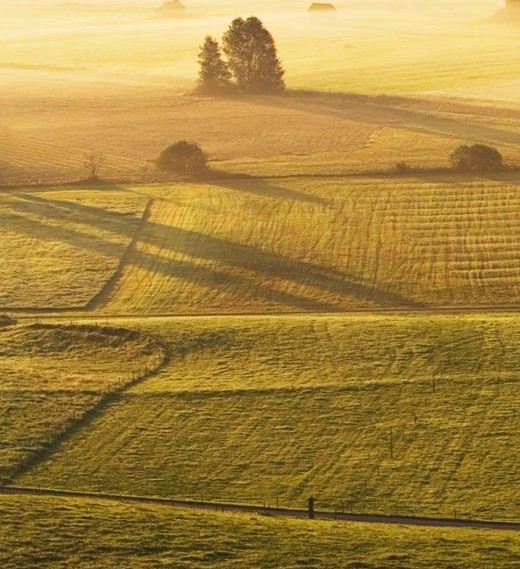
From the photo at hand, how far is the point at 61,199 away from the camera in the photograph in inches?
3305

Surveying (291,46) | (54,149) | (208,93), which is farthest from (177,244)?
(291,46)

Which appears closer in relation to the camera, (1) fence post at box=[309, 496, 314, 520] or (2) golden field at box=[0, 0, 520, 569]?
(2) golden field at box=[0, 0, 520, 569]

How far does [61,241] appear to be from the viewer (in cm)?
7444

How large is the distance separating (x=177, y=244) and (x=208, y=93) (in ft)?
204

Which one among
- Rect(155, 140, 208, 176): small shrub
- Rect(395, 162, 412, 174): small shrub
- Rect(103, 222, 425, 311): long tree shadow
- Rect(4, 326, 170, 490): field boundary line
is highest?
Rect(155, 140, 208, 176): small shrub

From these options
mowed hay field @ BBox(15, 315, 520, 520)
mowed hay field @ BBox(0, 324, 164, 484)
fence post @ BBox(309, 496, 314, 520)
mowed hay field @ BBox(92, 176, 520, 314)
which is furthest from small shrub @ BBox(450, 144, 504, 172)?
fence post @ BBox(309, 496, 314, 520)

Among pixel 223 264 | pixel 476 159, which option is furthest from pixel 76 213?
pixel 476 159

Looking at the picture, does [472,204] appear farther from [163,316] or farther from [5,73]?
[5,73]

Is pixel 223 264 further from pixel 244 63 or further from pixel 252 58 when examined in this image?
pixel 244 63

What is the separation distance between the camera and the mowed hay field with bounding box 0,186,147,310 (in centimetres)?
6569

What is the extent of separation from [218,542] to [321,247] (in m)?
35.7

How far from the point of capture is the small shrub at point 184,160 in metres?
92.0

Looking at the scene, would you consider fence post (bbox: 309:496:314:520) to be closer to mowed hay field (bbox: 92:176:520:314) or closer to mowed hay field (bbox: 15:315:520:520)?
mowed hay field (bbox: 15:315:520:520)

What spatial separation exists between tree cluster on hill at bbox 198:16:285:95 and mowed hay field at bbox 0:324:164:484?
76742 mm
